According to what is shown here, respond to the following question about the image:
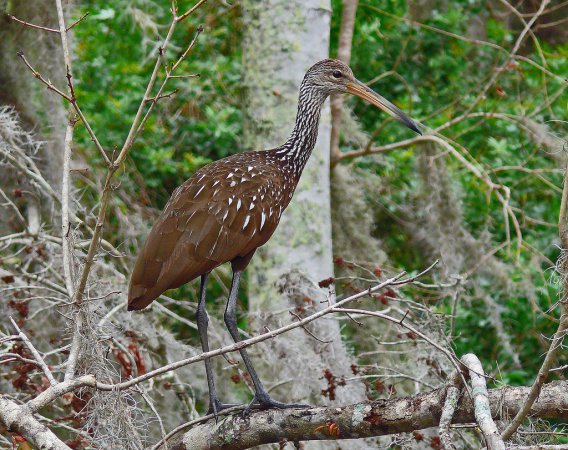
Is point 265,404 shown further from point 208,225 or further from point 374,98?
point 374,98

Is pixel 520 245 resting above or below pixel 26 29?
below

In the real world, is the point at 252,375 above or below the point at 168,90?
below

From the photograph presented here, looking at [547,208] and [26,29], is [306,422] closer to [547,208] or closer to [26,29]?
[26,29]

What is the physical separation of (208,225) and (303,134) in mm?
905

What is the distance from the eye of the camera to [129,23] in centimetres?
769

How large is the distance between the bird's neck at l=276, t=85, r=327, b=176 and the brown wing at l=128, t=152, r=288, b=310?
0.24 m

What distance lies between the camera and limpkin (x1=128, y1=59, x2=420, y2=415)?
150 inches

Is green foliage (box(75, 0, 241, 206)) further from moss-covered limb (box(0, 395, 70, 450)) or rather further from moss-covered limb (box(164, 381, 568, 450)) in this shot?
moss-covered limb (box(0, 395, 70, 450))

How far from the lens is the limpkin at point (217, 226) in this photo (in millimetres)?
3809

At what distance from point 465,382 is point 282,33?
3367 millimetres

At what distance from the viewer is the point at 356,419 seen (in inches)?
126

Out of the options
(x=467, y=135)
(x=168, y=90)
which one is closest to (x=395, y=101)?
(x=467, y=135)

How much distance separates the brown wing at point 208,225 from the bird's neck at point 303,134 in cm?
24

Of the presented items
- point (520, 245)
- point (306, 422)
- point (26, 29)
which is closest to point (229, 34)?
point (26, 29)
